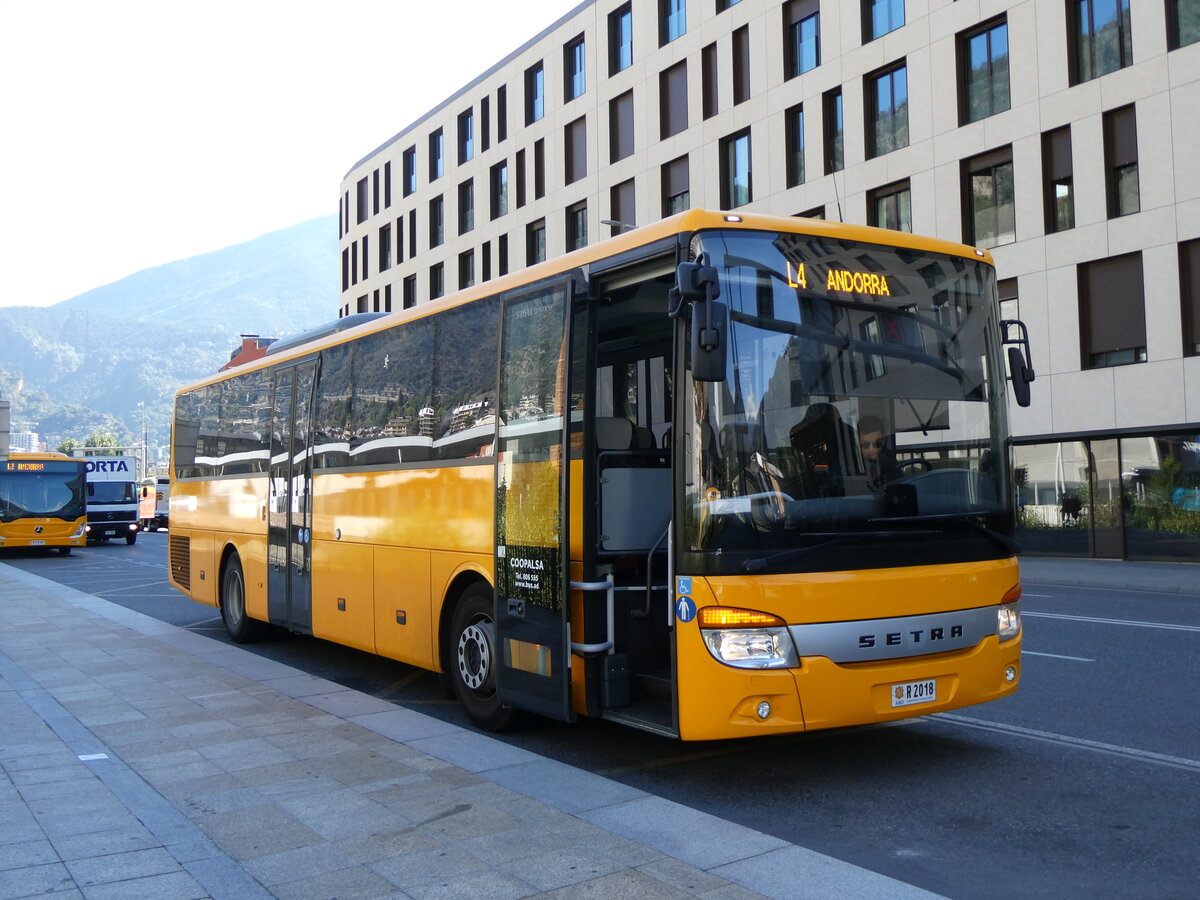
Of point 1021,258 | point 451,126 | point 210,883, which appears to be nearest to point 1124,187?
point 1021,258

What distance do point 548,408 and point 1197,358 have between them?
776 inches

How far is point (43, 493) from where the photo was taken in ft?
105

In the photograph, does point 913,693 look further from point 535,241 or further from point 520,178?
point 520,178

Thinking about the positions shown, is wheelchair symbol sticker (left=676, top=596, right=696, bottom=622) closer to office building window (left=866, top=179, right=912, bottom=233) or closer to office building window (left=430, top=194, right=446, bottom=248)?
office building window (left=866, top=179, right=912, bottom=233)

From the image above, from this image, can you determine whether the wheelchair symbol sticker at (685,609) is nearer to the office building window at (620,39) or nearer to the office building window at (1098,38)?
the office building window at (1098,38)

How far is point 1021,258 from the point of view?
83.8ft

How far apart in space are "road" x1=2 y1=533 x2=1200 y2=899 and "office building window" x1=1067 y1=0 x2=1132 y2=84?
17.7 m

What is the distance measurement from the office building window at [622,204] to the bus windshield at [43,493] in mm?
18212

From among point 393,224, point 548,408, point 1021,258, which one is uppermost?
point 393,224

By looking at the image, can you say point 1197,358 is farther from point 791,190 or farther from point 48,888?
point 48,888

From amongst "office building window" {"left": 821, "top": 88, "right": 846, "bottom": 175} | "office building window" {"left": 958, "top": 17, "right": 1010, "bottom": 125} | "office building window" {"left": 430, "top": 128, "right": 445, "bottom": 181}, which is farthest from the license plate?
"office building window" {"left": 430, "top": 128, "right": 445, "bottom": 181}

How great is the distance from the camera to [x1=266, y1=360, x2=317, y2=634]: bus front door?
10656 mm

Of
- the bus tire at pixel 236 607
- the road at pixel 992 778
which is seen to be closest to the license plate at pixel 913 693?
the road at pixel 992 778

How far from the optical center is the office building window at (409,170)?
5169 cm
